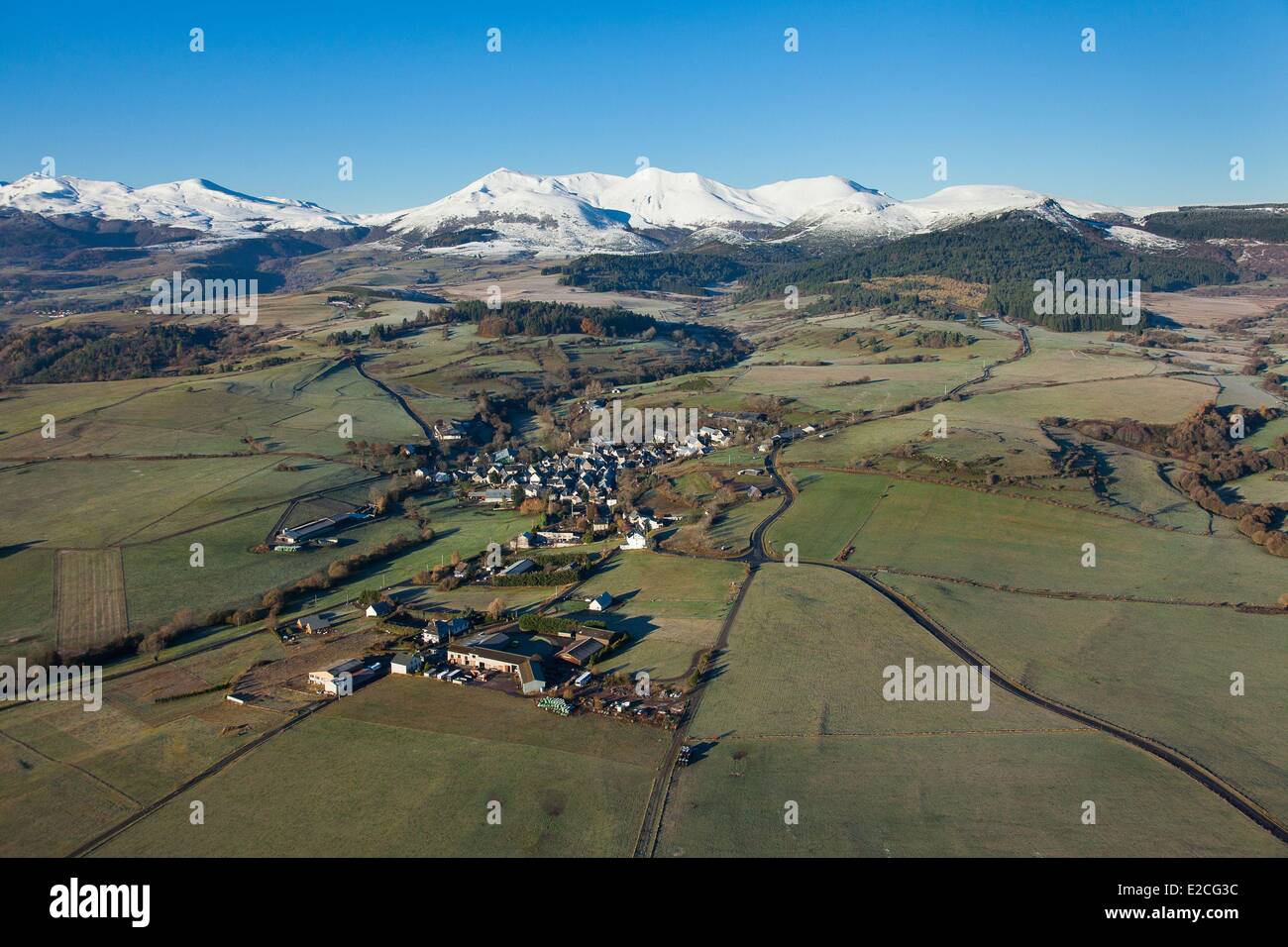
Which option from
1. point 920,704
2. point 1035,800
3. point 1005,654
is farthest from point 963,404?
point 1035,800

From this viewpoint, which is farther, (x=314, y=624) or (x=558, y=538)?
(x=558, y=538)

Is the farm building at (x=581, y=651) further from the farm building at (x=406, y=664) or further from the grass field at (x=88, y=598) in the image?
the grass field at (x=88, y=598)

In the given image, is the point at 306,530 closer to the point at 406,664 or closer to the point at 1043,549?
the point at 406,664

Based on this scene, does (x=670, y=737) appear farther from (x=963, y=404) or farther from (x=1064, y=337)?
(x=1064, y=337)

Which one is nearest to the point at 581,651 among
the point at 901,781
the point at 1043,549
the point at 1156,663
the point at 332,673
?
the point at 332,673

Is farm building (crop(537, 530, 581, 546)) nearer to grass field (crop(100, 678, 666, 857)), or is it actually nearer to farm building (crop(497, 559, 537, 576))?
farm building (crop(497, 559, 537, 576))
